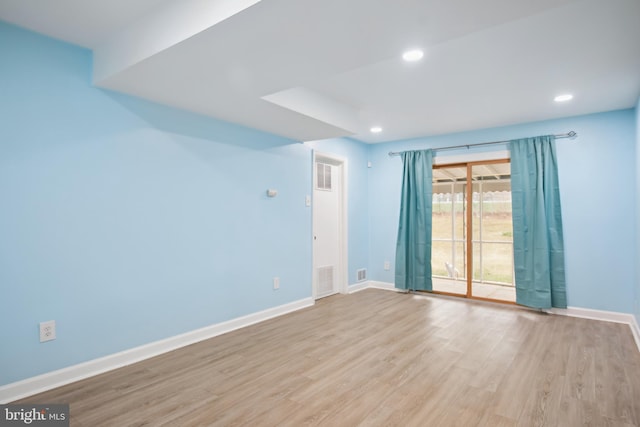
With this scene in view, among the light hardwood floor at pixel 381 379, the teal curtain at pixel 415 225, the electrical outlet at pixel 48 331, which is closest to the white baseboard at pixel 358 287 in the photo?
the teal curtain at pixel 415 225

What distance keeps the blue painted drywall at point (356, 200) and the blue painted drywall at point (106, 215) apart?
1942 millimetres

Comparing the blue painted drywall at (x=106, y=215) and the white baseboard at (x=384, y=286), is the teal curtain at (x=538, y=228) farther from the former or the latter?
the blue painted drywall at (x=106, y=215)

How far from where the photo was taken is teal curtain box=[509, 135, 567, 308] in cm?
439

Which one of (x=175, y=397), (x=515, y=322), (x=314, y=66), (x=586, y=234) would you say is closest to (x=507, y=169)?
(x=586, y=234)

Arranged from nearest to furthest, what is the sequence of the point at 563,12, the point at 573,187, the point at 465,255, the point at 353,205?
the point at 563,12
the point at 573,187
the point at 465,255
the point at 353,205

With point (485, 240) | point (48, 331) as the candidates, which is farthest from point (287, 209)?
point (485, 240)

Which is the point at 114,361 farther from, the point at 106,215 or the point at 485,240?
the point at 485,240

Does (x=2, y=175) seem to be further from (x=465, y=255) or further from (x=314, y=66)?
(x=465, y=255)

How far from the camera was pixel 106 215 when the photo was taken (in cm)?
276

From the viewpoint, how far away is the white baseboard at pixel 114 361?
2.30 metres

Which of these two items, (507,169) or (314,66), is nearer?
(314,66)

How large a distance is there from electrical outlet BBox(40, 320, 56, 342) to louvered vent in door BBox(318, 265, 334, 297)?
10.7 feet

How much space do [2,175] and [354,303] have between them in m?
3.98

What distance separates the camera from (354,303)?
193 inches
